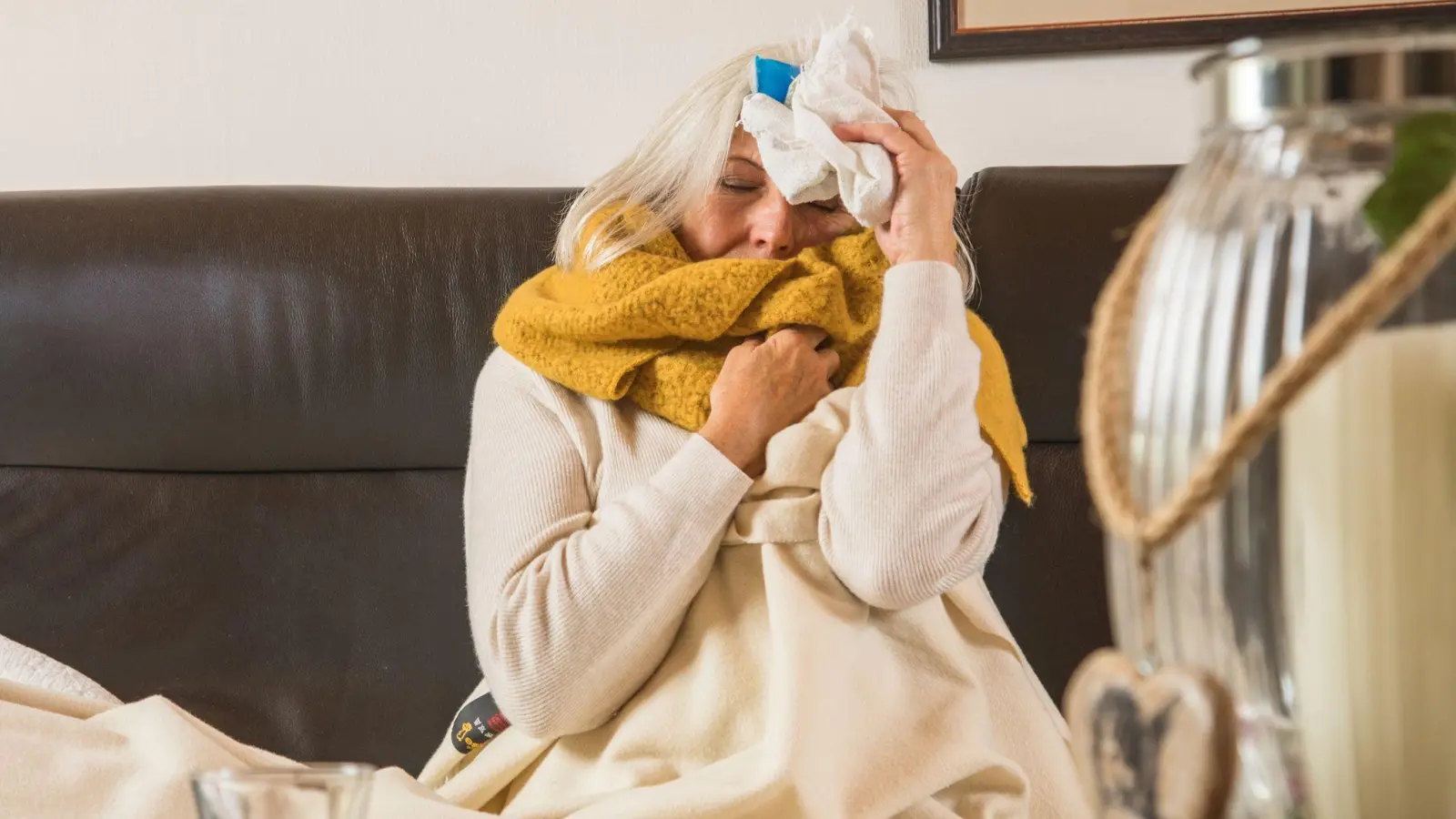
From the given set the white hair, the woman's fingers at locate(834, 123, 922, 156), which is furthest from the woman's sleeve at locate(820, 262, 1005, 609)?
the white hair

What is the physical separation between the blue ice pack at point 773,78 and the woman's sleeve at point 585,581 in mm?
298

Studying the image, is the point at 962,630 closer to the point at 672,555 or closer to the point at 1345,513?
the point at 672,555

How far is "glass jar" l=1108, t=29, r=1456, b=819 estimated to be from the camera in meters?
0.31

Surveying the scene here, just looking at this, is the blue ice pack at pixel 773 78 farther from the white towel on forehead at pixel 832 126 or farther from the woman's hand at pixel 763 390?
the woman's hand at pixel 763 390

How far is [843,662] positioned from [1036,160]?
2.59 ft

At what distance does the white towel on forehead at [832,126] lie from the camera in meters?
1.10

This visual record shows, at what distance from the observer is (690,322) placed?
1.17 m

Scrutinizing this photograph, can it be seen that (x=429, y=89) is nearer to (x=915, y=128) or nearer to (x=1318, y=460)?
(x=915, y=128)

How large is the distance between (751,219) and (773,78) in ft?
0.46

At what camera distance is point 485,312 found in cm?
143

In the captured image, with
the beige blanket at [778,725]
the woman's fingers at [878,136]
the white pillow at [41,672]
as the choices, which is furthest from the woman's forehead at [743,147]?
the white pillow at [41,672]

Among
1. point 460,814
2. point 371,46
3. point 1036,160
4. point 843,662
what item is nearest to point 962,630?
point 843,662

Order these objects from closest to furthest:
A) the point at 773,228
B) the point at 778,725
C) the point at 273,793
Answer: the point at 273,793, the point at 778,725, the point at 773,228

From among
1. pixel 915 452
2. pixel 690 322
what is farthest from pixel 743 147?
pixel 915 452
